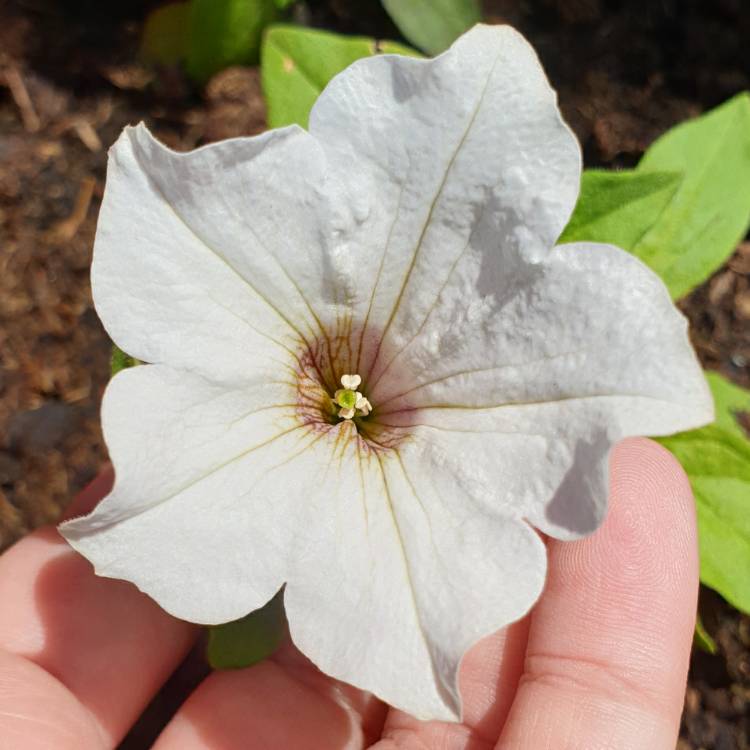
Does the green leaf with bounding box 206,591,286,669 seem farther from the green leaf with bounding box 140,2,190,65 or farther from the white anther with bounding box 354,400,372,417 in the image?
the green leaf with bounding box 140,2,190,65

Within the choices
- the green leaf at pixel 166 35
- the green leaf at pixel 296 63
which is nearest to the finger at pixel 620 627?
the green leaf at pixel 296 63

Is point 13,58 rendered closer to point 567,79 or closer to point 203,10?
point 203,10

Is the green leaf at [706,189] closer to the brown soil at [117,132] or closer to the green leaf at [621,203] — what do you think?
the green leaf at [621,203]

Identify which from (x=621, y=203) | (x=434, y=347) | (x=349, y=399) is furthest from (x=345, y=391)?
(x=621, y=203)

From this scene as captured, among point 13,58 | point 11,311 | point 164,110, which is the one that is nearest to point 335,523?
point 11,311

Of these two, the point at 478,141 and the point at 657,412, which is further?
the point at 478,141

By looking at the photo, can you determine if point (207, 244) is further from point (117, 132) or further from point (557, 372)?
point (117, 132)
